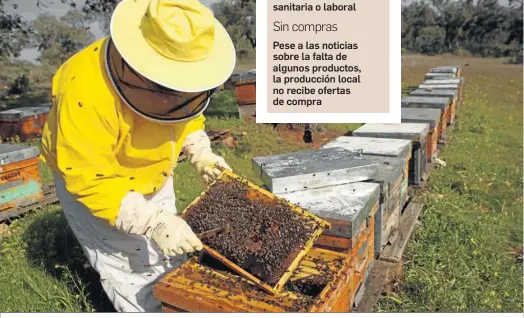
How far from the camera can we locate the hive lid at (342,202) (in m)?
2.39

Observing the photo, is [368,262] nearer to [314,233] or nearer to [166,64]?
[314,233]

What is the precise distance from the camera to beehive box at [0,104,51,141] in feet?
24.4

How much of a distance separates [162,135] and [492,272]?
9.96ft

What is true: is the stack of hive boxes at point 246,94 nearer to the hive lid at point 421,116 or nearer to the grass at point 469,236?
the grass at point 469,236

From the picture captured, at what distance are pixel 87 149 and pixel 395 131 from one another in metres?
3.05

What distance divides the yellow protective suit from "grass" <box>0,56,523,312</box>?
4.24 ft

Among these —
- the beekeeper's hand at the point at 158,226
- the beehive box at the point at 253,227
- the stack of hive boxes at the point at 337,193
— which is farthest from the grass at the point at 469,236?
the beekeeper's hand at the point at 158,226

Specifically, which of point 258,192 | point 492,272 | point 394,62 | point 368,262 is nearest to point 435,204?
point 492,272

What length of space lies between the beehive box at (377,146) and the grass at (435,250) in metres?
0.89

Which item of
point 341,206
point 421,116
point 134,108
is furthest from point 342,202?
point 421,116

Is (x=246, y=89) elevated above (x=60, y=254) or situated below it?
above

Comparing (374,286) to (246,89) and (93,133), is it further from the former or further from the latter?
(246,89)

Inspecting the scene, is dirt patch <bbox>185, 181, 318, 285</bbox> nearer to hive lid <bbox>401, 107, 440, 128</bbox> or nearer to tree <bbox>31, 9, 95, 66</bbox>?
hive lid <bbox>401, 107, 440, 128</bbox>

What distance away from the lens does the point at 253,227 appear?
2264 mm
